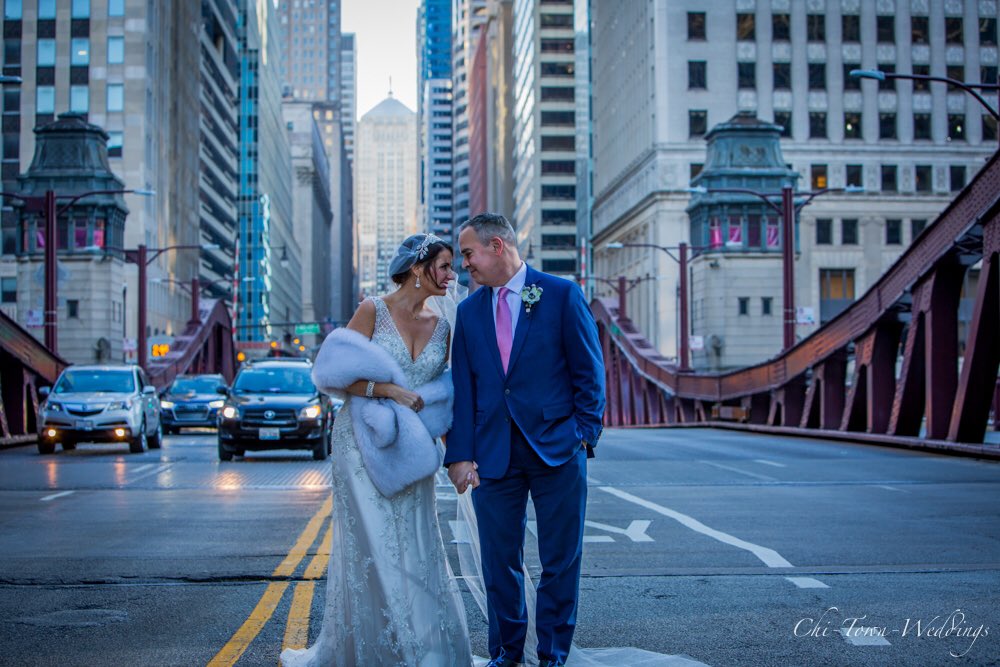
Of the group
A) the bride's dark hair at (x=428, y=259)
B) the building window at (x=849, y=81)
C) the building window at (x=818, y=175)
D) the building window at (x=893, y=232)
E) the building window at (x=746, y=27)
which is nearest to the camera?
the bride's dark hair at (x=428, y=259)

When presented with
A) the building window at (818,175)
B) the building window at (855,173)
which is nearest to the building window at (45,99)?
the building window at (818,175)

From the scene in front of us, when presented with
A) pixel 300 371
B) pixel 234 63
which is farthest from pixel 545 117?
pixel 300 371

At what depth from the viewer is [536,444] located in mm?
5617

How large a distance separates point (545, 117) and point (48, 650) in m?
132

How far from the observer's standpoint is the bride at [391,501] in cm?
573

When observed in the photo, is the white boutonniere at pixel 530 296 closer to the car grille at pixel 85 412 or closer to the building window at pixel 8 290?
the car grille at pixel 85 412

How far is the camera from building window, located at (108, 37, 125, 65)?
85750mm

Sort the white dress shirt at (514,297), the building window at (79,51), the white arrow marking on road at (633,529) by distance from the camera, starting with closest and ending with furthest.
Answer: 1. the white dress shirt at (514,297)
2. the white arrow marking on road at (633,529)
3. the building window at (79,51)

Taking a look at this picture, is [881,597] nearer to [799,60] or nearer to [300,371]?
[300,371]

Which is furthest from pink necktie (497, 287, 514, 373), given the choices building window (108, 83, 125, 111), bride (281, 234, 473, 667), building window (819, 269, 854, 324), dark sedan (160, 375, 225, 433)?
building window (108, 83, 125, 111)

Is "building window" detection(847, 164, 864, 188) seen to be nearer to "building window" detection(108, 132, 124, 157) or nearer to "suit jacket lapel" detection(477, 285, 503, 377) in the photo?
"building window" detection(108, 132, 124, 157)

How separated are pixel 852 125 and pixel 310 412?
7070cm

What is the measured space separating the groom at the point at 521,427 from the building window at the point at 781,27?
281 feet

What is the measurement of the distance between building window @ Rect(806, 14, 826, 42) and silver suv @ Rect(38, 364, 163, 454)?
2746 inches
